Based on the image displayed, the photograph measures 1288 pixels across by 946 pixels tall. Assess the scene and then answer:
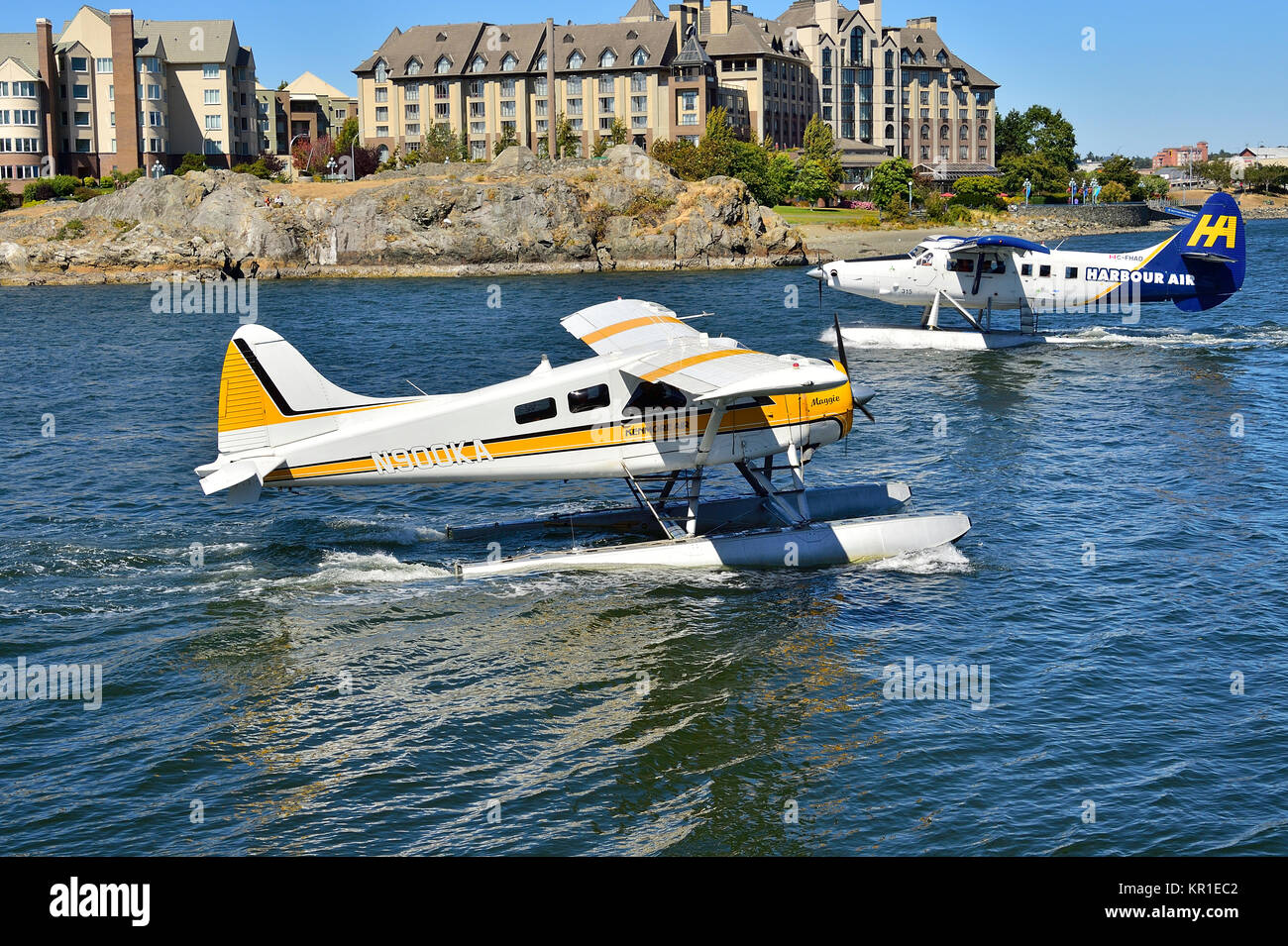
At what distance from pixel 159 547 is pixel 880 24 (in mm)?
182814

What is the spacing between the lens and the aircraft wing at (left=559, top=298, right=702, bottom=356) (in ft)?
73.0

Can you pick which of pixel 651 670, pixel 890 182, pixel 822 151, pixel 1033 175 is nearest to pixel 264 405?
pixel 651 670

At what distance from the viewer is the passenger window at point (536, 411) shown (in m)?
20.3

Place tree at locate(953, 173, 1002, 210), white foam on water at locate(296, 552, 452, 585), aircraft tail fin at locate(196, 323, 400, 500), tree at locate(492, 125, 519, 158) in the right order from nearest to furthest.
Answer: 1. aircraft tail fin at locate(196, 323, 400, 500)
2. white foam on water at locate(296, 552, 452, 585)
3. tree at locate(492, 125, 519, 158)
4. tree at locate(953, 173, 1002, 210)

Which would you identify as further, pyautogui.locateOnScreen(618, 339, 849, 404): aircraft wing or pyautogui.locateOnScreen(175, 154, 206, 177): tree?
pyautogui.locateOnScreen(175, 154, 206, 177): tree

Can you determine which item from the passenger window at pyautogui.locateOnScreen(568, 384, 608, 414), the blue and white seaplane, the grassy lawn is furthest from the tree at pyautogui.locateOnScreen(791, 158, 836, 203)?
the passenger window at pyautogui.locateOnScreen(568, 384, 608, 414)

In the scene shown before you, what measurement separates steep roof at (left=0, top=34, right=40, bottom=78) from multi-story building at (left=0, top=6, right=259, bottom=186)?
4.0 inches

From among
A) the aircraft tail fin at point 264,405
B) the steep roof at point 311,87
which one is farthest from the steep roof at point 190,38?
the aircraft tail fin at point 264,405

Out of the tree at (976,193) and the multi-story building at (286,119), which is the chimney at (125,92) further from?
the tree at (976,193)

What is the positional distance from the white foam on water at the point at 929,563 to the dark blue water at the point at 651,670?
12 centimetres

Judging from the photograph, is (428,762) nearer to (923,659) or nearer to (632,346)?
(923,659)
